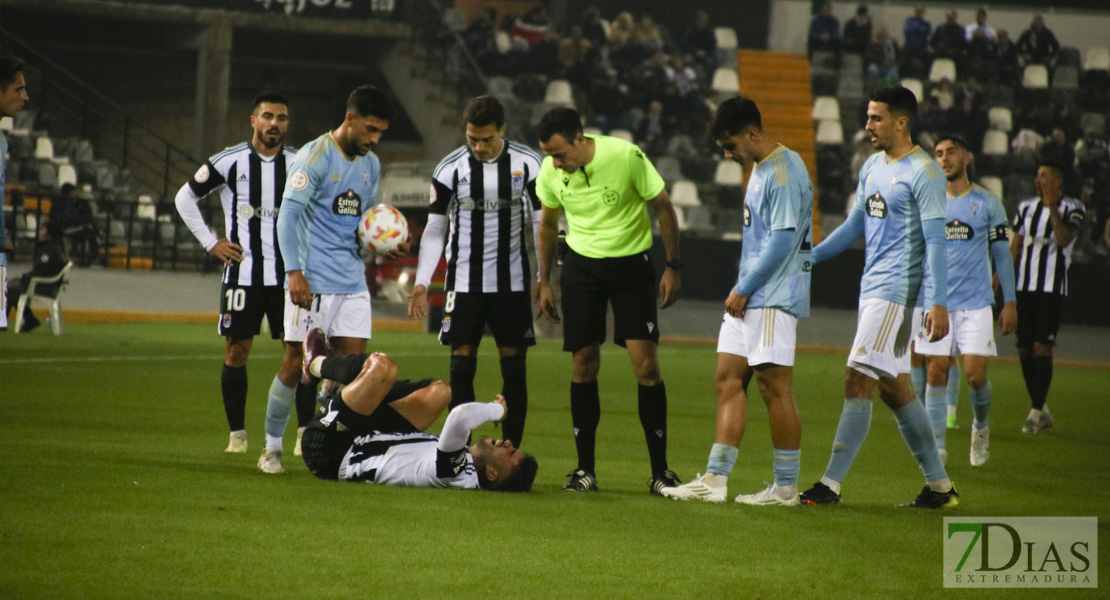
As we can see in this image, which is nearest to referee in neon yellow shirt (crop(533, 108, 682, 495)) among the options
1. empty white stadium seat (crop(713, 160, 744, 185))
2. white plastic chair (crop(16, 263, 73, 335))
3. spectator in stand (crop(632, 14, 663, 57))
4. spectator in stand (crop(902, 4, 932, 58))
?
white plastic chair (crop(16, 263, 73, 335))

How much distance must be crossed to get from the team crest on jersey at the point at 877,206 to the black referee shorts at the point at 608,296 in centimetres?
109

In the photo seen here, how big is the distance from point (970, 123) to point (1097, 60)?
15.4 feet

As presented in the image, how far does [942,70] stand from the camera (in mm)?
26844

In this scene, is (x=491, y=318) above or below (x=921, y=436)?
above

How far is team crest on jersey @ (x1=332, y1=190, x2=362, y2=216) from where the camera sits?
262 inches

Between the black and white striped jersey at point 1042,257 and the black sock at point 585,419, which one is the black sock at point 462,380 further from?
the black and white striped jersey at point 1042,257

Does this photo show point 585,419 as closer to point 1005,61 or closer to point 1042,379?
point 1042,379

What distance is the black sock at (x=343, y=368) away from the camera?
6.00 m

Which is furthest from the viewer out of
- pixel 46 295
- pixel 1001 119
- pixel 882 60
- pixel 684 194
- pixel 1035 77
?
pixel 1035 77

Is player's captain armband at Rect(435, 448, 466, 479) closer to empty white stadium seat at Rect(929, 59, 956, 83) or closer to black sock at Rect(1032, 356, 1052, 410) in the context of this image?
black sock at Rect(1032, 356, 1052, 410)

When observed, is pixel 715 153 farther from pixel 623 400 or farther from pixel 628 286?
pixel 628 286

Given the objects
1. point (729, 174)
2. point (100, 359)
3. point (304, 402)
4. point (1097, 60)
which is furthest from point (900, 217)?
point (1097, 60)

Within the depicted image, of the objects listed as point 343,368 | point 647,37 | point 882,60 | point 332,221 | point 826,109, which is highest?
point 647,37

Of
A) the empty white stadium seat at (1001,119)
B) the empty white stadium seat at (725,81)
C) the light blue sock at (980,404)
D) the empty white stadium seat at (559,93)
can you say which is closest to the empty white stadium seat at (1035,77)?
the empty white stadium seat at (1001,119)
